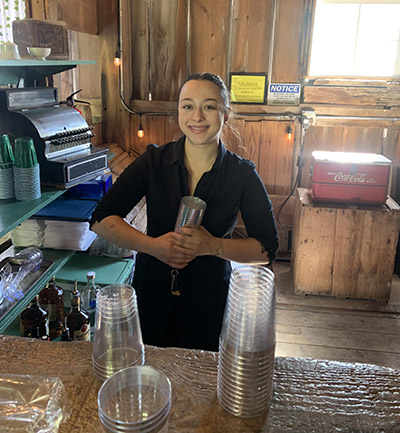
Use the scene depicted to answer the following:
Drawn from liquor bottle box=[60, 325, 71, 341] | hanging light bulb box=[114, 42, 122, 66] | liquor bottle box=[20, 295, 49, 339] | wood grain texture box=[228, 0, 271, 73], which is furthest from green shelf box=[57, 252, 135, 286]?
wood grain texture box=[228, 0, 271, 73]

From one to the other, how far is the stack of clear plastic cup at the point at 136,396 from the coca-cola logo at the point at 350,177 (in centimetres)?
309

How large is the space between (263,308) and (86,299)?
1814 mm

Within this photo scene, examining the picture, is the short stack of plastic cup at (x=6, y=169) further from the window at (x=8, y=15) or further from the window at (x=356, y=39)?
the window at (x=356, y=39)

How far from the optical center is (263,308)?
0.73 meters

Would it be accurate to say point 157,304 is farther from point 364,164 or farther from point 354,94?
point 354,94

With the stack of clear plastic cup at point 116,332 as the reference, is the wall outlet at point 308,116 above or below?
above

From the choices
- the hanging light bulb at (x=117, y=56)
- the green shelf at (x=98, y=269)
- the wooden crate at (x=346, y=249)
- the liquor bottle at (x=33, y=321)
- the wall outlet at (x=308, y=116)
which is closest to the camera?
the liquor bottle at (x=33, y=321)

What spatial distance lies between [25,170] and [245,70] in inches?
115

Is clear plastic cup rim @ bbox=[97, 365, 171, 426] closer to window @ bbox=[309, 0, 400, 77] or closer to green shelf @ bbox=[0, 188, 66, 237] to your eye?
green shelf @ bbox=[0, 188, 66, 237]

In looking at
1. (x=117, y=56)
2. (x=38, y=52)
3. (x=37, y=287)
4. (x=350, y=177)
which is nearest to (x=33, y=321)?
(x=37, y=287)

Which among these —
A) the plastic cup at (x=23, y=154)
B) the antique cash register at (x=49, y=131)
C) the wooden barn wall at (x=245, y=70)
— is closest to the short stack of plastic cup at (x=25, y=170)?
the plastic cup at (x=23, y=154)

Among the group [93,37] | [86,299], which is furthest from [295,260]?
[93,37]

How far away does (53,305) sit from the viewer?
2086mm

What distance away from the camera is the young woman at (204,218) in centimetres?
150
